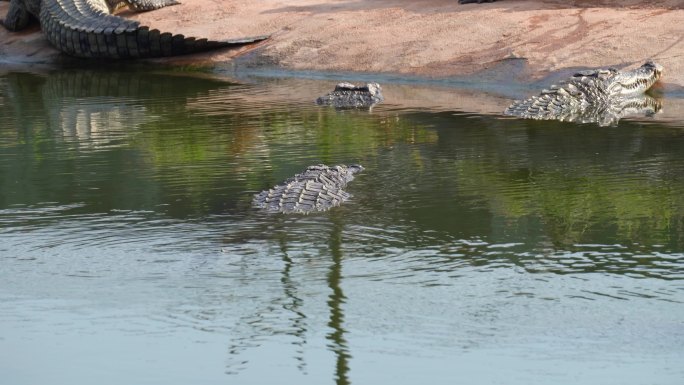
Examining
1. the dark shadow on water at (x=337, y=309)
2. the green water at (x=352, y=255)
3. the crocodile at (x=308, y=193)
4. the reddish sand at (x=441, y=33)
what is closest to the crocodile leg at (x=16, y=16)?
the reddish sand at (x=441, y=33)

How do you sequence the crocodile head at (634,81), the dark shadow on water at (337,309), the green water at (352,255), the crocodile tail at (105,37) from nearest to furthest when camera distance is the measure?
the dark shadow on water at (337,309) → the green water at (352,255) → the crocodile head at (634,81) → the crocodile tail at (105,37)

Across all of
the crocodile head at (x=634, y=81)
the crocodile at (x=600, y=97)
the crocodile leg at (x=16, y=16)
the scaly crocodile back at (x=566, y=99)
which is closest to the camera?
the scaly crocodile back at (x=566, y=99)

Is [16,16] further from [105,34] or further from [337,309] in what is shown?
[337,309]

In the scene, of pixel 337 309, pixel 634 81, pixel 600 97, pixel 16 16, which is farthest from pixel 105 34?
pixel 337 309

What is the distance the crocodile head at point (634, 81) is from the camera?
11.0m

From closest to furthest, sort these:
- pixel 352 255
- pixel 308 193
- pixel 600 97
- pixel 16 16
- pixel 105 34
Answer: pixel 352 255
pixel 308 193
pixel 600 97
pixel 105 34
pixel 16 16

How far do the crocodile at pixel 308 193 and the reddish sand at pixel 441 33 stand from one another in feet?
15.8

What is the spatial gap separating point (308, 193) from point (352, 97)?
4.04 meters

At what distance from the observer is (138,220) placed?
6953 mm

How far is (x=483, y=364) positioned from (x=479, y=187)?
3127mm

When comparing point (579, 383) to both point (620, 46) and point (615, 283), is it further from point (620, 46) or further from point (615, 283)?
point (620, 46)

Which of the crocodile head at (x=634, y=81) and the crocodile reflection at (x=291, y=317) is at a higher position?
the crocodile head at (x=634, y=81)

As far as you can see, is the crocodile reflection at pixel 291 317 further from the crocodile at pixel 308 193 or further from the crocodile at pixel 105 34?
the crocodile at pixel 105 34

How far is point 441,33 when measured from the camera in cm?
1287
